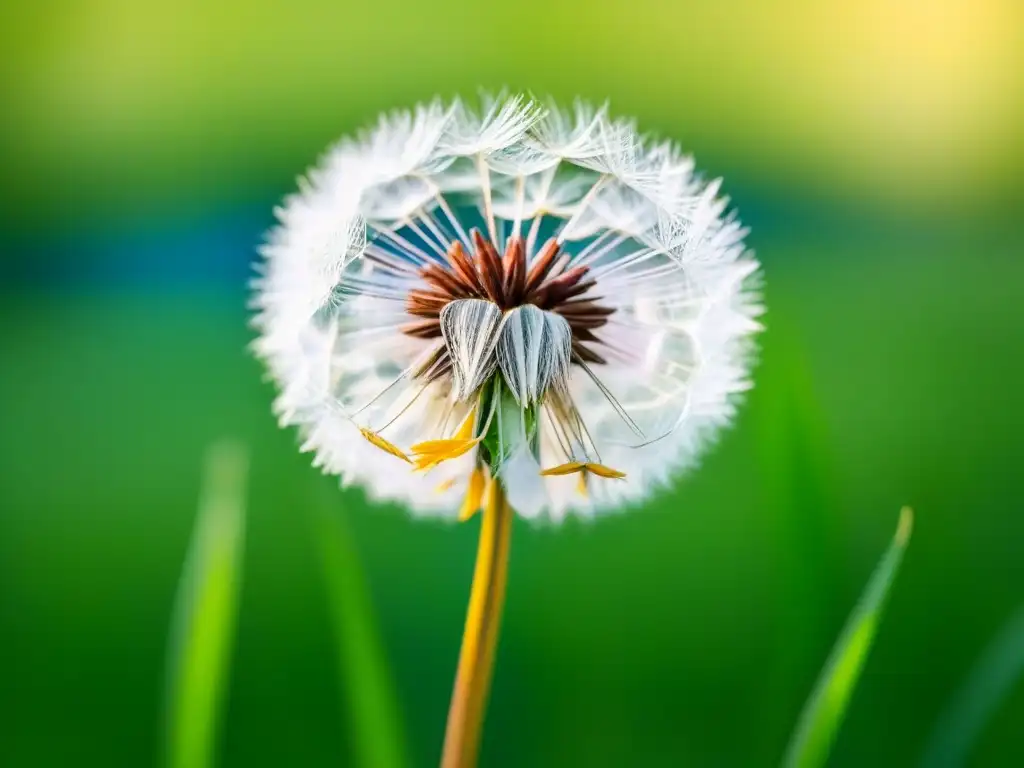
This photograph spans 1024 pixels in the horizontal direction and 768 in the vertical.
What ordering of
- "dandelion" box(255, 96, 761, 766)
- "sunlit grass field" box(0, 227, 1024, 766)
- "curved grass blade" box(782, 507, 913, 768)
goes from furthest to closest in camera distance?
"sunlit grass field" box(0, 227, 1024, 766) < "dandelion" box(255, 96, 761, 766) < "curved grass blade" box(782, 507, 913, 768)

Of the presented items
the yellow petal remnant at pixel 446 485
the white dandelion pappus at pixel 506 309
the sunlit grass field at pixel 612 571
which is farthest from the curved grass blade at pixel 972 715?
the yellow petal remnant at pixel 446 485

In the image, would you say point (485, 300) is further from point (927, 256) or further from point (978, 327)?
point (927, 256)

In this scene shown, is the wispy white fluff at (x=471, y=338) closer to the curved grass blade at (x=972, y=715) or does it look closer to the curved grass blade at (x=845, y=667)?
the curved grass blade at (x=845, y=667)

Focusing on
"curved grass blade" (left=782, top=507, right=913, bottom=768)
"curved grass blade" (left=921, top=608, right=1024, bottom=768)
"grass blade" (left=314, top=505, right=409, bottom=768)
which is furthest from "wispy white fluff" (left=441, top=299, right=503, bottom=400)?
"curved grass blade" (left=921, top=608, right=1024, bottom=768)

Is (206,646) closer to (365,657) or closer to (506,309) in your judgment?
(365,657)

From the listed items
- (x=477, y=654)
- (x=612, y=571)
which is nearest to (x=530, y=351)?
(x=477, y=654)

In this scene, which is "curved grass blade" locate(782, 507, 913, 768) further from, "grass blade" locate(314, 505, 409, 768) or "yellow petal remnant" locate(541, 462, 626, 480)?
"grass blade" locate(314, 505, 409, 768)
